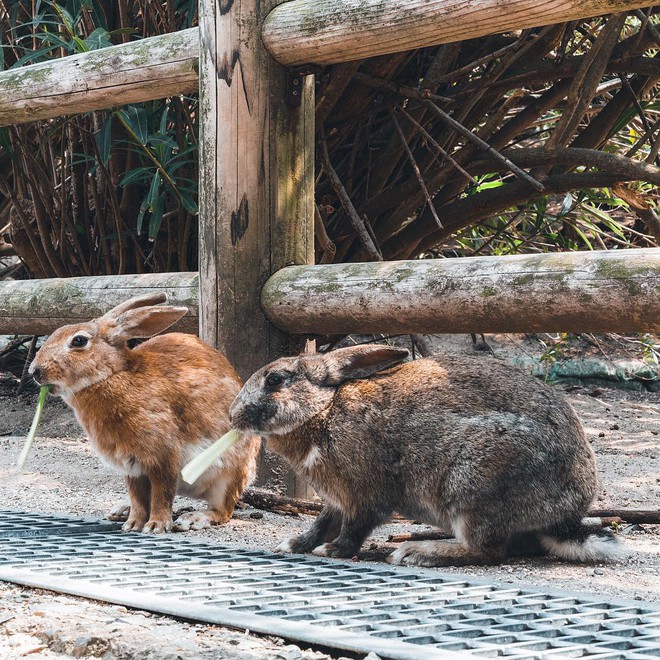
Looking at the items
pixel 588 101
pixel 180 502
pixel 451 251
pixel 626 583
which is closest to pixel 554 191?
pixel 588 101

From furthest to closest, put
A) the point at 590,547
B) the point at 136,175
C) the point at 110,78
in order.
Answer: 1. the point at 136,175
2. the point at 110,78
3. the point at 590,547

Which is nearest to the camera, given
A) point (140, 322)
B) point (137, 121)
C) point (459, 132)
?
point (140, 322)

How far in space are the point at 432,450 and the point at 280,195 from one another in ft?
5.00

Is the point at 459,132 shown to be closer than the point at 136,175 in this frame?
No

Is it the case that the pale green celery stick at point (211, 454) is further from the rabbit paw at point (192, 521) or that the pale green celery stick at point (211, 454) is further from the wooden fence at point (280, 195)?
the wooden fence at point (280, 195)

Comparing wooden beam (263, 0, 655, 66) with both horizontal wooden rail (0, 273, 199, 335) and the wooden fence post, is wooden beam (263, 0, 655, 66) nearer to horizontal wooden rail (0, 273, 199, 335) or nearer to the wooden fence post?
the wooden fence post

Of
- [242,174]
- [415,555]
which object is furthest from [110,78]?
[415,555]

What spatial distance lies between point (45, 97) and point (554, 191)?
8.73ft

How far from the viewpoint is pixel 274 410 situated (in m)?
3.44

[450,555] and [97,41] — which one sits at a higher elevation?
[97,41]

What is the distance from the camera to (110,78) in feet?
14.8

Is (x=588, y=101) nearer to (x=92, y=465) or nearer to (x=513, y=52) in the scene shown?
(x=513, y=52)

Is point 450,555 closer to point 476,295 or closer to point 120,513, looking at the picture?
point 476,295

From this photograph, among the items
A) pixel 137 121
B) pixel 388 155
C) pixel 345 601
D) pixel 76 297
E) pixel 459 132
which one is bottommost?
pixel 345 601
